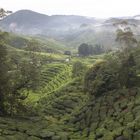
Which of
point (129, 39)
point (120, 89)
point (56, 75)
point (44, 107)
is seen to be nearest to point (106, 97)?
point (120, 89)

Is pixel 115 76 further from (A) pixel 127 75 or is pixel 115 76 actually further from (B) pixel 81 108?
(B) pixel 81 108

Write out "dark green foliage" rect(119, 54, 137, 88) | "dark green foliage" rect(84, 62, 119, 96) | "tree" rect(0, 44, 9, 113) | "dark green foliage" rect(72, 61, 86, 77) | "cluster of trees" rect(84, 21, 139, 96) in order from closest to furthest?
"dark green foliage" rect(119, 54, 137, 88) → "cluster of trees" rect(84, 21, 139, 96) → "tree" rect(0, 44, 9, 113) → "dark green foliage" rect(84, 62, 119, 96) → "dark green foliage" rect(72, 61, 86, 77)

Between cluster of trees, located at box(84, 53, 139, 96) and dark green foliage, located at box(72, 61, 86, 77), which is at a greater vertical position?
cluster of trees, located at box(84, 53, 139, 96)

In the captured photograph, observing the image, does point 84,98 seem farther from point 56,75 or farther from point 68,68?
point 68,68

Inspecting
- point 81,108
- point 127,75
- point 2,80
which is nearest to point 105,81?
point 127,75

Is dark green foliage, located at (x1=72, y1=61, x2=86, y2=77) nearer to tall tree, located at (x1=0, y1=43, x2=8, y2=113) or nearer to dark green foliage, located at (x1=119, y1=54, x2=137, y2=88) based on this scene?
dark green foliage, located at (x1=119, y1=54, x2=137, y2=88)

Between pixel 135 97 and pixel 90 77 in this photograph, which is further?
pixel 90 77

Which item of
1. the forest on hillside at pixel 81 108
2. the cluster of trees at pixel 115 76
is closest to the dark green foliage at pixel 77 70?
the forest on hillside at pixel 81 108

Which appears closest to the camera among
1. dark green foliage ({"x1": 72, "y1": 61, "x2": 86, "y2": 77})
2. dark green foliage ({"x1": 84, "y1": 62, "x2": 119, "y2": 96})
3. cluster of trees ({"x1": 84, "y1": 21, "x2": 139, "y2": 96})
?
cluster of trees ({"x1": 84, "y1": 21, "x2": 139, "y2": 96})

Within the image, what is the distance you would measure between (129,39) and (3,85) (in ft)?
117

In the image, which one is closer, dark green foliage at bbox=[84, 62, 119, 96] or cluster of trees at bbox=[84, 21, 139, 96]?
cluster of trees at bbox=[84, 21, 139, 96]

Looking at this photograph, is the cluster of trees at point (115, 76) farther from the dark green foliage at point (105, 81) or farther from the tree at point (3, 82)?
the tree at point (3, 82)

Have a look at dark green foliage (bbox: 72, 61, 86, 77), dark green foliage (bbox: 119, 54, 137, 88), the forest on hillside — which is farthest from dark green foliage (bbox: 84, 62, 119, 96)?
dark green foliage (bbox: 72, 61, 86, 77)

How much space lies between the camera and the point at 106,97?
55688 mm
